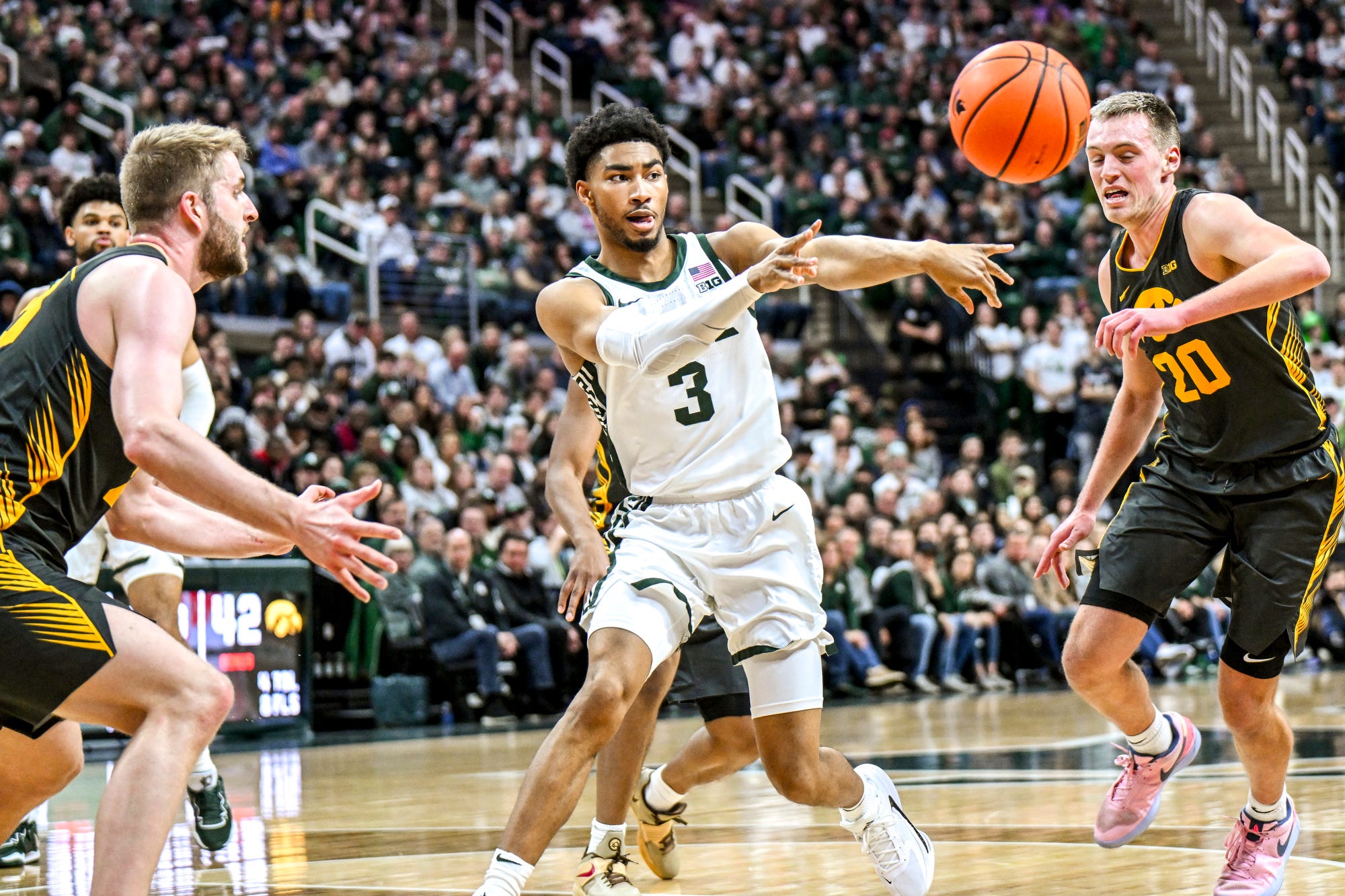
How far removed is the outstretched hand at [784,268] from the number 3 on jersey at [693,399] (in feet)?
2.08

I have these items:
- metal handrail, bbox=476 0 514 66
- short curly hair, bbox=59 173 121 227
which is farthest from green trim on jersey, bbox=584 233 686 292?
metal handrail, bbox=476 0 514 66

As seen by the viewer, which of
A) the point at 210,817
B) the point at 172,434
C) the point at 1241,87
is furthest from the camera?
the point at 1241,87

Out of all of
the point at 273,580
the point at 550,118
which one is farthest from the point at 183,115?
the point at 273,580

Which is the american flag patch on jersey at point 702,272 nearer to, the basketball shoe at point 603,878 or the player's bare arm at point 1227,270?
the player's bare arm at point 1227,270

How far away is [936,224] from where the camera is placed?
1852 cm

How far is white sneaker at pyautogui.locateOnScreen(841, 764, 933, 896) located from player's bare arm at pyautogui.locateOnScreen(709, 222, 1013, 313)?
1387 millimetres

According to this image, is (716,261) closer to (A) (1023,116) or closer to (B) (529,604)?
(A) (1023,116)

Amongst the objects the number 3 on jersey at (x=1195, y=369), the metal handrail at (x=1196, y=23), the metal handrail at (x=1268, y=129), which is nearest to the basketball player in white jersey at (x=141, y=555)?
the number 3 on jersey at (x=1195, y=369)

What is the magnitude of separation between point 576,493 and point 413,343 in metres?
9.58

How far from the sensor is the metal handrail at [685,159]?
19.0 meters

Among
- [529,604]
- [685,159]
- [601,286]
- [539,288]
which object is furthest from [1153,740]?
[685,159]

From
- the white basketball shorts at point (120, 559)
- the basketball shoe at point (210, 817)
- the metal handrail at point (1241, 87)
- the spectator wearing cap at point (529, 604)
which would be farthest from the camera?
the metal handrail at point (1241, 87)

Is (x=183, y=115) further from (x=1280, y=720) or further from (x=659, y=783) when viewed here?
(x=1280, y=720)

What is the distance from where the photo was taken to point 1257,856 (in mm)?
4484
